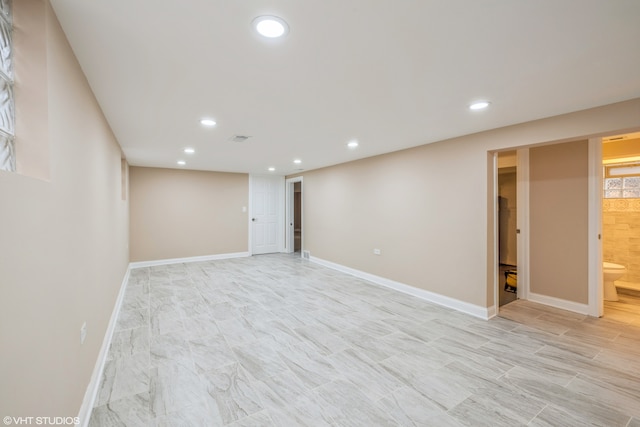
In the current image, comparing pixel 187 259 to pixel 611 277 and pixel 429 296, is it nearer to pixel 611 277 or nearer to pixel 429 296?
pixel 429 296

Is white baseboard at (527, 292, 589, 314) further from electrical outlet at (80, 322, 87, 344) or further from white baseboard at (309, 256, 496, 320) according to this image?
electrical outlet at (80, 322, 87, 344)

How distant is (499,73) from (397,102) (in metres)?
0.79

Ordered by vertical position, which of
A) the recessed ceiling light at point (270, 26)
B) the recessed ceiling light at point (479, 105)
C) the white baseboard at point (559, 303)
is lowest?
the white baseboard at point (559, 303)

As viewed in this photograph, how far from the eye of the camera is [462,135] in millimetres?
3664

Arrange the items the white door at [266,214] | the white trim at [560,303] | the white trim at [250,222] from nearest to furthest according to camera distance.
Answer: the white trim at [560,303]
the white trim at [250,222]
the white door at [266,214]

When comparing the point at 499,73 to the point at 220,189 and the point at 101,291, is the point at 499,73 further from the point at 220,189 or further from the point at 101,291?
the point at 220,189

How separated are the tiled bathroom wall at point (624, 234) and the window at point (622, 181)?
10 centimetres

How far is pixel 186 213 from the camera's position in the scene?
680 cm

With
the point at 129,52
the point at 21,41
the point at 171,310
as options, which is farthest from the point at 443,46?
the point at 171,310

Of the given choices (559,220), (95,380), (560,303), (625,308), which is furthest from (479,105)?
(95,380)

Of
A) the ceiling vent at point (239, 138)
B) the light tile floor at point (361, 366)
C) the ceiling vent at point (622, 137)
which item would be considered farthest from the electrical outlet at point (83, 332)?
the ceiling vent at point (622, 137)

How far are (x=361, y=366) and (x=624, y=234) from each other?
209 inches

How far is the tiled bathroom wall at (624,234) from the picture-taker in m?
4.45

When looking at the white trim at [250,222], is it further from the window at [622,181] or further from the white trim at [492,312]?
the window at [622,181]
